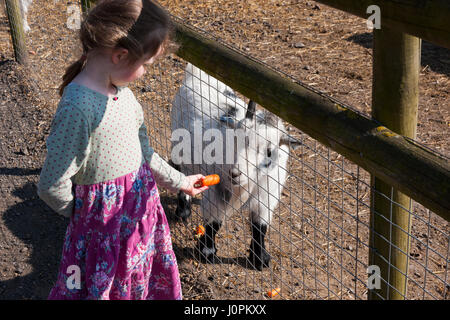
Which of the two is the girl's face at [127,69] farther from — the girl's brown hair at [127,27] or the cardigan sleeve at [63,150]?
the cardigan sleeve at [63,150]

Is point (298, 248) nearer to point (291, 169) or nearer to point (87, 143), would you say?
point (291, 169)

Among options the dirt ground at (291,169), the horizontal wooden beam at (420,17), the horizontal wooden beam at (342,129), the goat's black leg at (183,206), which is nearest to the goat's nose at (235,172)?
the dirt ground at (291,169)

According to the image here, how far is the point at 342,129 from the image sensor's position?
1.93 metres

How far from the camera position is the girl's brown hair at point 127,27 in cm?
206

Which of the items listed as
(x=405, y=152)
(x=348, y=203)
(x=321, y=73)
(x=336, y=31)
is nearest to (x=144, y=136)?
(x=405, y=152)

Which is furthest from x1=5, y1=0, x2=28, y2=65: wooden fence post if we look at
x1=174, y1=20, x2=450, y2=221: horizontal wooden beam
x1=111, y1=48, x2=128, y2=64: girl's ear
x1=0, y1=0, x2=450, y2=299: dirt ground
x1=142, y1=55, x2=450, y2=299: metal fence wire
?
x1=111, y1=48, x2=128, y2=64: girl's ear

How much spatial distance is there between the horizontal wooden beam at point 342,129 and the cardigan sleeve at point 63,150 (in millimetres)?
774

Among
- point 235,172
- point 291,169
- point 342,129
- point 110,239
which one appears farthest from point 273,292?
Result: point 342,129

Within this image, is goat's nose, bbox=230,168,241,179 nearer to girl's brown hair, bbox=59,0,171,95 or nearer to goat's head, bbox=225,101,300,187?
goat's head, bbox=225,101,300,187

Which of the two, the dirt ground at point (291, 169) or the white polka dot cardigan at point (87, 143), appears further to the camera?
the dirt ground at point (291, 169)

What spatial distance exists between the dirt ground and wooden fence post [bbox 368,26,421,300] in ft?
0.24

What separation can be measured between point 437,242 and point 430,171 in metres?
2.52

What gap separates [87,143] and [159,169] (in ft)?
1.70
